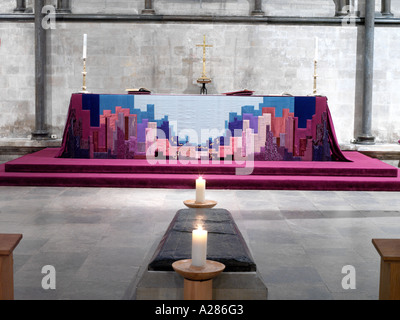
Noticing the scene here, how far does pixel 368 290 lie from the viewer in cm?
300

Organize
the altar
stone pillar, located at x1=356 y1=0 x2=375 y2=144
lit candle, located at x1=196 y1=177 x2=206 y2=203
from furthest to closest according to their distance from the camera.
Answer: stone pillar, located at x1=356 y1=0 x2=375 y2=144 < the altar < lit candle, located at x1=196 y1=177 x2=206 y2=203

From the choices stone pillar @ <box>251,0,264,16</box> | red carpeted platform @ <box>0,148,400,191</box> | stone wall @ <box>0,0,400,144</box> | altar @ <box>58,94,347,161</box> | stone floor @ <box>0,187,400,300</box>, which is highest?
stone pillar @ <box>251,0,264,16</box>

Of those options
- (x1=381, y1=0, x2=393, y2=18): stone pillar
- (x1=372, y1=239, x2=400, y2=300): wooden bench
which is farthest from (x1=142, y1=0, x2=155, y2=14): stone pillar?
(x1=372, y1=239, x2=400, y2=300): wooden bench

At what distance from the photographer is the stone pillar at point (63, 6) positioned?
9688 millimetres

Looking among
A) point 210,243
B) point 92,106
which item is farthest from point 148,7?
point 210,243

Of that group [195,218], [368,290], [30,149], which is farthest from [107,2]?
[368,290]

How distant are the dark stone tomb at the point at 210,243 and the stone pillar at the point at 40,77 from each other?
6.51 m

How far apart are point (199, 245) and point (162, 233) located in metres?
2.02

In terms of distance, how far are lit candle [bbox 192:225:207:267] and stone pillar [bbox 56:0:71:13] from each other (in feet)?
27.6

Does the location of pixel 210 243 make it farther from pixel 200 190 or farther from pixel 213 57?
pixel 213 57

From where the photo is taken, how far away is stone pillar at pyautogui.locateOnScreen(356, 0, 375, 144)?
9508 millimetres

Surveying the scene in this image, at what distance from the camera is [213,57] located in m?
9.75

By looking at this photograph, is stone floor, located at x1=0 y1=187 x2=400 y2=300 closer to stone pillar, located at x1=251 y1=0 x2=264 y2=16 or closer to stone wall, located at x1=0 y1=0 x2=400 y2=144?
stone wall, located at x1=0 y1=0 x2=400 y2=144
